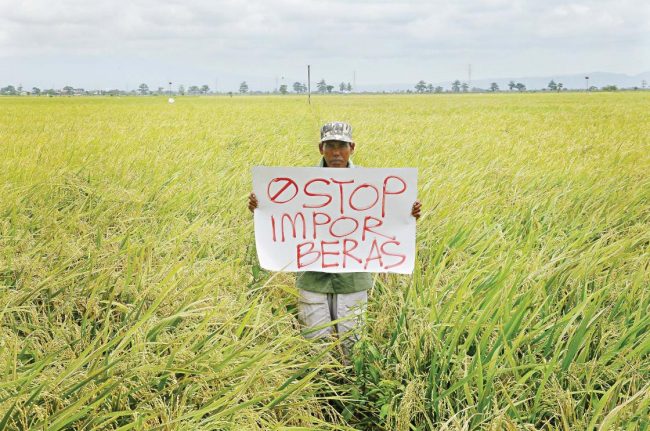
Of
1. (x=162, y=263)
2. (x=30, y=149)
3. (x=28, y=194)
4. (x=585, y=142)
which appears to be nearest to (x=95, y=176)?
(x=28, y=194)

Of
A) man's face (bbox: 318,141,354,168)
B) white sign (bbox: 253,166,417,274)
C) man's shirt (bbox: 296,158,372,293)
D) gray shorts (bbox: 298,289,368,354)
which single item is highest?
man's face (bbox: 318,141,354,168)

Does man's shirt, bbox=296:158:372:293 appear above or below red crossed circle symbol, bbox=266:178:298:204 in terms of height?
below

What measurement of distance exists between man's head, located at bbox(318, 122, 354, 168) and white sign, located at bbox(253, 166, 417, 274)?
0.15m

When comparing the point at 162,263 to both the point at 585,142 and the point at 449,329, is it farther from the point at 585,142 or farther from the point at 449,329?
the point at 585,142

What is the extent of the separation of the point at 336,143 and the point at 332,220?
34 centimetres

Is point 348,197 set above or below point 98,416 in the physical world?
above

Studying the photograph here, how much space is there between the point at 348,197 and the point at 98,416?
4.09ft

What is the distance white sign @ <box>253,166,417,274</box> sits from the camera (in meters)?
2.30

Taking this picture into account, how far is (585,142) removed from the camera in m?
7.58

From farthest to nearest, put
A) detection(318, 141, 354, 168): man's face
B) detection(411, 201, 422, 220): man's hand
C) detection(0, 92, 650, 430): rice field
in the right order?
detection(318, 141, 354, 168): man's face → detection(411, 201, 422, 220): man's hand → detection(0, 92, 650, 430): rice field

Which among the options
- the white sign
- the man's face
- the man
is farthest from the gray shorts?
the man's face

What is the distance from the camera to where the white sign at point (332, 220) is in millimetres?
2297

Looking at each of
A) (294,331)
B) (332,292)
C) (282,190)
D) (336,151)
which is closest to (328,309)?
(332,292)

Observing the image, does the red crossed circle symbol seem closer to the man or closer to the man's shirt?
the man
